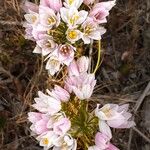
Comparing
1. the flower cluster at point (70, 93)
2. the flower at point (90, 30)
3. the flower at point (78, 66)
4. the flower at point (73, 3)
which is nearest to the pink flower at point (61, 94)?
the flower cluster at point (70, 93)

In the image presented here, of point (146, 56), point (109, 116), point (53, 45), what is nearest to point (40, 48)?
point (53, 45)

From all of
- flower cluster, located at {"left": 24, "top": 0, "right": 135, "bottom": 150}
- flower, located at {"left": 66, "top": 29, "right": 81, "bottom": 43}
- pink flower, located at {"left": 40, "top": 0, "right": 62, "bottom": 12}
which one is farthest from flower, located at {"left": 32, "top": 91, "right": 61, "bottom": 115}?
pink flower, located at {"left": 40, "top": 0, "right": 62, "bottom": 12}

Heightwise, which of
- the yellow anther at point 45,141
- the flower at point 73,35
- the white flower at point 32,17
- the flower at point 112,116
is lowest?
the yellow anther at point 45,141

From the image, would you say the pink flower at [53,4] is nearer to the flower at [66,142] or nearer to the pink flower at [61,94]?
the pink flower at [61,94]

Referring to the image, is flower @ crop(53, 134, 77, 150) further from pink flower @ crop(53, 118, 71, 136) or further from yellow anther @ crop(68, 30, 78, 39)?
yellow anther @ crop(68, 30, 78, 39)

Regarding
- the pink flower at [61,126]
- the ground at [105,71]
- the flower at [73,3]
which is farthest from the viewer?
the ground at [105,71]
